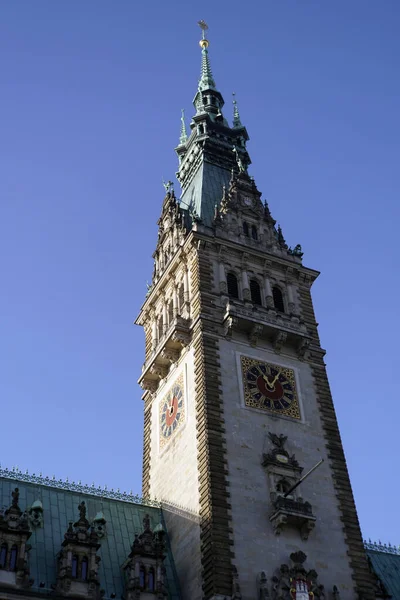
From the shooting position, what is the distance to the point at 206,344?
156ft

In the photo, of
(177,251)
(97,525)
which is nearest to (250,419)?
(97,525)

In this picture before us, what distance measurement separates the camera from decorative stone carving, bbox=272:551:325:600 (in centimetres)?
3891

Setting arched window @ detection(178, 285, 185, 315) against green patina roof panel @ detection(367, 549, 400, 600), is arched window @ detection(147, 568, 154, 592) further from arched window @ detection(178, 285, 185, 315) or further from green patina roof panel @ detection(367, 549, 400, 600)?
arched window @ detection(178, 285, 185, 315)

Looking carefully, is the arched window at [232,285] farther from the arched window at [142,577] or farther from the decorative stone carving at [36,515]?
the arched window at [142,577]

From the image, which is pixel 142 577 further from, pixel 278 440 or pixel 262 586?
pixel 278 440

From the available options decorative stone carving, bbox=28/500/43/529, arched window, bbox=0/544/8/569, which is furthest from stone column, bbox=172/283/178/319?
arched window, bbox=0/544/8/569

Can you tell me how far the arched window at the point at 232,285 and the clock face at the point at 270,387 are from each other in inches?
215

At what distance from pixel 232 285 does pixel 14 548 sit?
71.8ft

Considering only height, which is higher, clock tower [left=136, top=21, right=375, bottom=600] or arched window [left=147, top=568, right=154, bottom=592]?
clock tower [left=136, top=21, right=375, bottom=600]

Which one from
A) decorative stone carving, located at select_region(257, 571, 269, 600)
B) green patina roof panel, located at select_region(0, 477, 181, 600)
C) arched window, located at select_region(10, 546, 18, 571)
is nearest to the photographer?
arched window, located at select_region(10, 546, 18, 571)

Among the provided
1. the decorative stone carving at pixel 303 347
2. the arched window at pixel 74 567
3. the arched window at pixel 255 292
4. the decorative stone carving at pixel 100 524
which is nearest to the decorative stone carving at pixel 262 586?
the arched window at pixel 74 567

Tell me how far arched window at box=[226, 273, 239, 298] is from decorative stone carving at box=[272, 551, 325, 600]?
1744 centimetres

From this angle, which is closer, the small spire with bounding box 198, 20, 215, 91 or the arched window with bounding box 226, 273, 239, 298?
the arched window with bounding box 226, 273, 239, 298

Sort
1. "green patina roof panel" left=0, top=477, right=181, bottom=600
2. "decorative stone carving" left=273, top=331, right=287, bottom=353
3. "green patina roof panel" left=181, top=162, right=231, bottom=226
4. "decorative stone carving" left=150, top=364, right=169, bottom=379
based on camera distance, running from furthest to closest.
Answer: "green patina roof panel" left=181, top=162, right=231, bottom=226 → "decorative stone carving" left=150, top=364, right=169, bottom=379 → "decorative stone carving" left=273, top=331, right=287, bottom=353 → "green patina roof panel" left=0, top=477, right=181, bottom=600
